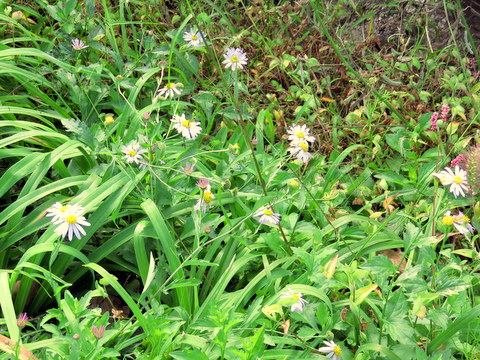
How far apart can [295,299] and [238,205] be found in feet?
1.90

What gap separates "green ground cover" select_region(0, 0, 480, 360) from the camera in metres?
1.54

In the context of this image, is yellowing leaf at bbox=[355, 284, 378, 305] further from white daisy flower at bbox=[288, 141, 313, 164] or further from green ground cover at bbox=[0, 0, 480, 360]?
white daisy flower at bbox=[288, 141, 313, 164]

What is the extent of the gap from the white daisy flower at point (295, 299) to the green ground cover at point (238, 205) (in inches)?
0.5

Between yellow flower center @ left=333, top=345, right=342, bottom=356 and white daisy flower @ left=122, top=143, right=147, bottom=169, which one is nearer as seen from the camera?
yellow flower center @ left=333, top=345, right=342, bottom=356

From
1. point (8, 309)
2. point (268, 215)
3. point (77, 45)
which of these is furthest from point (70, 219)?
point (77, 45)

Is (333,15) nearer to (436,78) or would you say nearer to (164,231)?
(436,78)

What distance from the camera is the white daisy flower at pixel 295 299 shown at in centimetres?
150

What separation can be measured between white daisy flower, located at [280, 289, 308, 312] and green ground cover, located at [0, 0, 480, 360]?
0.01m

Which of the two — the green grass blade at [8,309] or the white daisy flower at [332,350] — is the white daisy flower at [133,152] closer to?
the green grass blade at [8,309]

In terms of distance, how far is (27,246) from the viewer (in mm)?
1923

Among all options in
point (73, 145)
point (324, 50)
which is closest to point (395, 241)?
point (73, 145)

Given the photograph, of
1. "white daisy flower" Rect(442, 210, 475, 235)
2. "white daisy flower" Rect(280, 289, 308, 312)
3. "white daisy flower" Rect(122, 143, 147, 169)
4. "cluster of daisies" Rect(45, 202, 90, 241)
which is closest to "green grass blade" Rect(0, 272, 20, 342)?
"cluster of daisies" Rect(45, 202, 90, 241)

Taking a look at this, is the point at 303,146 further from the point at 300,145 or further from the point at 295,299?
the point at 295,299

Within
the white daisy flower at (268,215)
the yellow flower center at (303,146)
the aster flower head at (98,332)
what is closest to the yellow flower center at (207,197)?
the white daisy flower at (268,215)
